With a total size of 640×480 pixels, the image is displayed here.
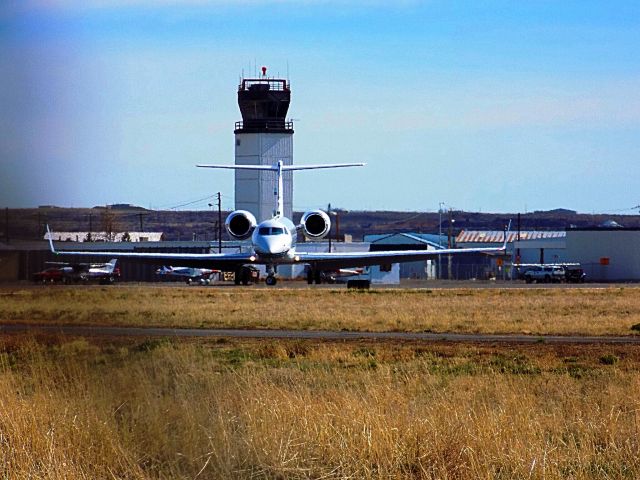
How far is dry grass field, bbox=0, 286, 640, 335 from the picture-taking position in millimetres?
11656

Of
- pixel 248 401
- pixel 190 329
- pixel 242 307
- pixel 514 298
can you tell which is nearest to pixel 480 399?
pixel 248 401

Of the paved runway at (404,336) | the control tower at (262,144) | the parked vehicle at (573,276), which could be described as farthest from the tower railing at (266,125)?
the paved runway at (404,336)

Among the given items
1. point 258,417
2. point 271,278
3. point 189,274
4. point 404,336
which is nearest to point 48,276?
point 258,417

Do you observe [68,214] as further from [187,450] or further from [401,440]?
[401,440]

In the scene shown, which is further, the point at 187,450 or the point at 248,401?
the point at 248,401

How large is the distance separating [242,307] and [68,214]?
37.0 meters

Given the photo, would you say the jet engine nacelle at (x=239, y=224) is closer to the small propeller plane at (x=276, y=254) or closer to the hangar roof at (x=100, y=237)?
the small propeller plane at (x=276, y=254)

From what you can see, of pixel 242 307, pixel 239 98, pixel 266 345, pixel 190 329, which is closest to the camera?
pixel 266 345

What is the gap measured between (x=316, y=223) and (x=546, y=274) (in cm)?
3527

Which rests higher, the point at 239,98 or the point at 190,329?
the point at 239,98

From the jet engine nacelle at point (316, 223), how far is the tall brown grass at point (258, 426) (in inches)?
2270

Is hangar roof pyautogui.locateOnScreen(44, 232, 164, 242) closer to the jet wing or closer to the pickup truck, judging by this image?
the jet wing

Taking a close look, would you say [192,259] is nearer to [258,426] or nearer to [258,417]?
[258,417]

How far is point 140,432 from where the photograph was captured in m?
11.7
